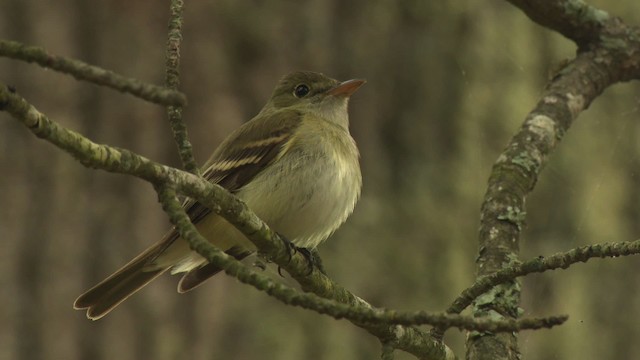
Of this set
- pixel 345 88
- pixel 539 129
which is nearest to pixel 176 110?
pixel 539 129

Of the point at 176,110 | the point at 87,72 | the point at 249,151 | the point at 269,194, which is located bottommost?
the point at 87,72

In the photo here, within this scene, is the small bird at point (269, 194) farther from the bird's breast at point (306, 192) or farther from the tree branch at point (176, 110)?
the tree branch at point (176, 110)

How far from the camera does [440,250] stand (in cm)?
527

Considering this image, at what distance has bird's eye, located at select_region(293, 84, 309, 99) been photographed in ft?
15.6

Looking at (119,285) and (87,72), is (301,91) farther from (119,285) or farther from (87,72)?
(87,72)

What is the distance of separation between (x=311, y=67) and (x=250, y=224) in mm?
2960

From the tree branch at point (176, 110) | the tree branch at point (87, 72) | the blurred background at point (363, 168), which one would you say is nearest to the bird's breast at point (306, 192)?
the blurred background at point (363, 168)

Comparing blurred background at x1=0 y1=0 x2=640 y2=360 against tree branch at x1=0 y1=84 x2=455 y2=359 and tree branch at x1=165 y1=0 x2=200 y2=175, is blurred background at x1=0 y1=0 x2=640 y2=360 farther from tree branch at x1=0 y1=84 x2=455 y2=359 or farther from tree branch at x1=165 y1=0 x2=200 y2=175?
tree branch at x1=165 y1=0 x2=200 y2=175

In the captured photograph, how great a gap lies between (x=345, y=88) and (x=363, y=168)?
0.85 metres

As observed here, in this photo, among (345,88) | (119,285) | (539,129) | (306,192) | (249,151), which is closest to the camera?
(539,129)

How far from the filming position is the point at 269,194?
3.82 meters

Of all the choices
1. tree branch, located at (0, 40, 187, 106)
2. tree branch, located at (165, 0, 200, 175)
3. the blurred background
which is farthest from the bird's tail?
tree branch, located at (0, 40, 187, 106)

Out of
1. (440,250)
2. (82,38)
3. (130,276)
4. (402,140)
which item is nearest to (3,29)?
(82,38)

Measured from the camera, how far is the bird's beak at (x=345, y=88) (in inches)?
177
